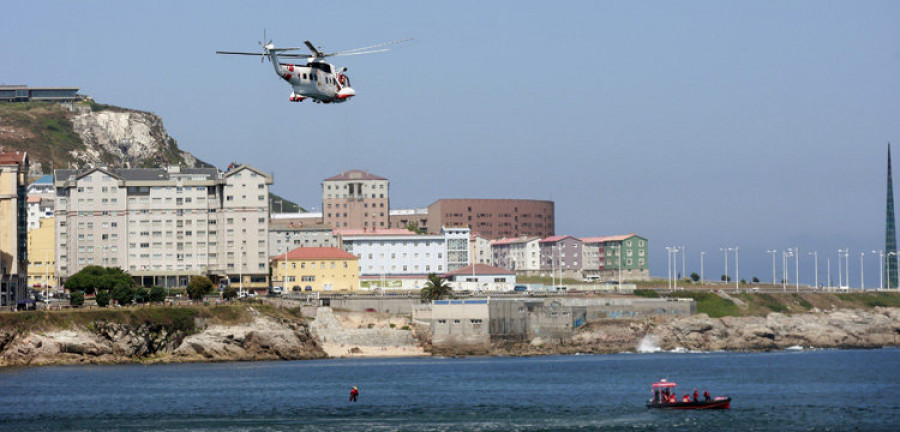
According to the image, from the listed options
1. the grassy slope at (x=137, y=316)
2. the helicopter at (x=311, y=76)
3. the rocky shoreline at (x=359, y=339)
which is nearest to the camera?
the helicopter at (x=311, y=76)

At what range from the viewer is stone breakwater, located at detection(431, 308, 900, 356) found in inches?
6570

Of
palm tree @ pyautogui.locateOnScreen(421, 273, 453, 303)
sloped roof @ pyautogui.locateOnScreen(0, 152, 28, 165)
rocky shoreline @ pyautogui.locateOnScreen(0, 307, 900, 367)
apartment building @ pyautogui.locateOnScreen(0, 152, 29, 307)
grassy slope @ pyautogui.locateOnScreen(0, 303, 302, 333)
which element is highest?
sloped roof @ pyautogui.locateOnScreen(0, 152, 28, 165)

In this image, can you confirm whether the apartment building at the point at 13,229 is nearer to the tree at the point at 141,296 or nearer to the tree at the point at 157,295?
the tree at the point at 141,296

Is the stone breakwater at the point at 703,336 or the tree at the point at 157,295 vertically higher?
the tree at the point at 157,295

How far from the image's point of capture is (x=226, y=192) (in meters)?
194

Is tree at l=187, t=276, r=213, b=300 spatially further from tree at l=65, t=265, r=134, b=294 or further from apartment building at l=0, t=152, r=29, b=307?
apartment building at l=0, t=152, r=29, b=307

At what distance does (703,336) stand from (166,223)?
83525 millimetres

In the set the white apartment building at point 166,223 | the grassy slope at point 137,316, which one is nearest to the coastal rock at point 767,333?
the grassy slope at point 137,316

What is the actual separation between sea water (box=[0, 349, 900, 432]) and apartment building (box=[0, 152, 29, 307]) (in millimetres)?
26654

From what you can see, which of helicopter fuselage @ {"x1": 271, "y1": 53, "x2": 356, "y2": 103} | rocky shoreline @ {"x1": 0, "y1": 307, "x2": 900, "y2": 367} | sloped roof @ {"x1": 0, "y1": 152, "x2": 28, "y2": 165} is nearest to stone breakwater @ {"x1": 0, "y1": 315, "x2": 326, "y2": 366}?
rocky shoreline @ {"x1": 0, "y1": 307, "x2": 900, "y2": 367}

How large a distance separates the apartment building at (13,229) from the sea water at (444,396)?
26.7 meters

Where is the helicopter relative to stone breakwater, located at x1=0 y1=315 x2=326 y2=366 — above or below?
above

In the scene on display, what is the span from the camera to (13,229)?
6102 inches

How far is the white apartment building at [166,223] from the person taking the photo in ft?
631
